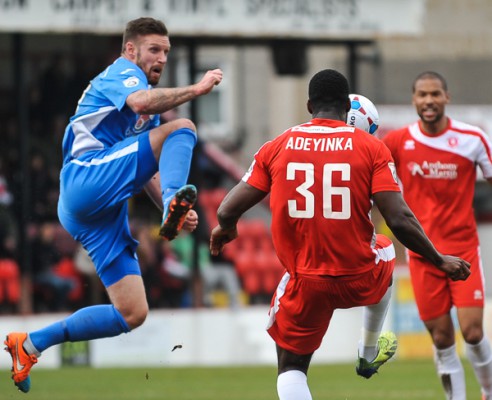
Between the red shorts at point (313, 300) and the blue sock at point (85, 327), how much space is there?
4.19ft

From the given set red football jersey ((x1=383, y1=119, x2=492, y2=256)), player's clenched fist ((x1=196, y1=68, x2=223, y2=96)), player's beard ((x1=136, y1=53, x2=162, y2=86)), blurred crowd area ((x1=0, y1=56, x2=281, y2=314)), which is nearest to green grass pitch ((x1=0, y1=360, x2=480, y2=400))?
blurred crowd area ((x1=0, y1=56, x2=281, y2=314))

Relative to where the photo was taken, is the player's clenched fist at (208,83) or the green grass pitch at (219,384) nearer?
the player's clenched fist at (208,83)

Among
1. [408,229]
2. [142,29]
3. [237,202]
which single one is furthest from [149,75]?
[408,229]

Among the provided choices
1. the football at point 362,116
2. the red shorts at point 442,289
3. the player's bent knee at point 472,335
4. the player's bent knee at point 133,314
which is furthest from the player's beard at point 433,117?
the player's bent knee at point 133,314

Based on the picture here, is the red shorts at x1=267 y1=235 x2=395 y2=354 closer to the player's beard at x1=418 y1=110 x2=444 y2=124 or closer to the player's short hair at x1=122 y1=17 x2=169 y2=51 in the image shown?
the player's short hair at x1=122 y1=17 x2=169 y2=51

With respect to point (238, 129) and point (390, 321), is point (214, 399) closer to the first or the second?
point (390, 321)

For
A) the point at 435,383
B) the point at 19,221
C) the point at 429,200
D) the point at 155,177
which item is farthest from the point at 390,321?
the point at 155,177

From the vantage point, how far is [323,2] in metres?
20.4

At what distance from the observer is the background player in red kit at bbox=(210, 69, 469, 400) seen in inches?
314

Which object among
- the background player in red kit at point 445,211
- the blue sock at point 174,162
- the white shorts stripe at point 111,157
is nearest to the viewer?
the blue sock at point 174,162

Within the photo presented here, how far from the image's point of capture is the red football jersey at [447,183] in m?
10.7

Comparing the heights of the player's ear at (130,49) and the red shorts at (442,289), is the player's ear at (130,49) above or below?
above

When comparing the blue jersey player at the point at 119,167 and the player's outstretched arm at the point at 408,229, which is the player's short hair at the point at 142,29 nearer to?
the blue jersey player at the point at 119,167

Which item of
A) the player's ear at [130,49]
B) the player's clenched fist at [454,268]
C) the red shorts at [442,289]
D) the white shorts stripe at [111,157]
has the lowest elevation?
the red shorts at [442,289]
